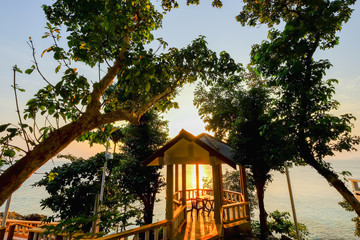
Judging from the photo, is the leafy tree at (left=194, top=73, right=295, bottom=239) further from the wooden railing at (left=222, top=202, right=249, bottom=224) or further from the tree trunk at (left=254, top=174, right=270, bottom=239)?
the wooden railing at (left=222, top=202, right=249, bottom=224)

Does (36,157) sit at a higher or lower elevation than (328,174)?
higher

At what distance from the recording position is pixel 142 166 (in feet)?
40.5

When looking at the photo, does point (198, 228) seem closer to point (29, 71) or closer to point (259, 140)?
point (259, 140)

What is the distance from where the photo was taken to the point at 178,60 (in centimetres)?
736

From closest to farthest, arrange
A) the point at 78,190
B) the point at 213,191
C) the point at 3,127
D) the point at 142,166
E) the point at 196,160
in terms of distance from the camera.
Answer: the point at 3,127 → the point at 213,191 → the point at 196,160 → the point at 78,190 → the point at 142,166

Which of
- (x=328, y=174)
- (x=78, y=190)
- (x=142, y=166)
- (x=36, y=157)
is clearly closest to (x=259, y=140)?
(x=328, y=174)

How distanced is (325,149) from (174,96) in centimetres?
823

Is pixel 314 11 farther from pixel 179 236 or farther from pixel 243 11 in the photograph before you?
pixel 179 236

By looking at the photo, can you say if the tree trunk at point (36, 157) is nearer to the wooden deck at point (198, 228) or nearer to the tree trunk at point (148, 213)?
the wooden deck at point (198, 228)

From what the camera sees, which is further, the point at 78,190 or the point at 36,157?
the point at 78,190

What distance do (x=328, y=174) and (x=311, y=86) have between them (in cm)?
460

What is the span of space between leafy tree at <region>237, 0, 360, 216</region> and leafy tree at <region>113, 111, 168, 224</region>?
10.2m

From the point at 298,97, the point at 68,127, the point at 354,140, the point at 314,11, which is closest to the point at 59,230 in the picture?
the point at 68,127

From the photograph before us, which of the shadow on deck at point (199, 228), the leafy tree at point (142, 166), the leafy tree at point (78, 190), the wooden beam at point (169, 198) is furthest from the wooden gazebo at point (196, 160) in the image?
the leafy tree at point (142, 166)
